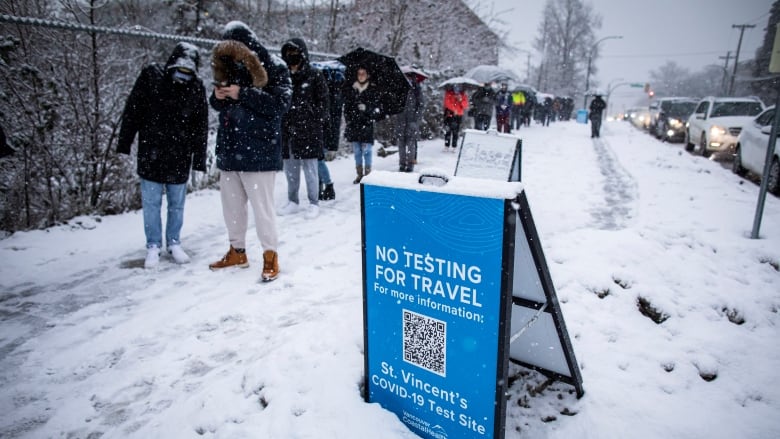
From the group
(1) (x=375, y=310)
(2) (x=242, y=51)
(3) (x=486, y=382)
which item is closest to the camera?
(3) (x=486, y=382)

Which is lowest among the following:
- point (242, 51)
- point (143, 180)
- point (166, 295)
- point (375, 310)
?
point (166, 295)

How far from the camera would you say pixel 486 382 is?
181cm

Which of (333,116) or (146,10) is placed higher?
(146,10)

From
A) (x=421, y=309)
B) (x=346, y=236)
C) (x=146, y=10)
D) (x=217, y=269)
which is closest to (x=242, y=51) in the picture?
(x=217, y=269)

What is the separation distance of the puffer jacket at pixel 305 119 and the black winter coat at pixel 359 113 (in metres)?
1.60

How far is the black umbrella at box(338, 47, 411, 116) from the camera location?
799cm

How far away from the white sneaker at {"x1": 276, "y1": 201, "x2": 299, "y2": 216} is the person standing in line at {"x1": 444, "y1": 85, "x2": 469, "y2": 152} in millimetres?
7336

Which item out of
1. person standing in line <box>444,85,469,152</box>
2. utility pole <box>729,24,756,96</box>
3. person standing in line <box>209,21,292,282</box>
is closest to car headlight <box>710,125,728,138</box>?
person standing in line <box>444,85,469,152</box>

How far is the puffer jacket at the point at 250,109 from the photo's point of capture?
12.2 feet

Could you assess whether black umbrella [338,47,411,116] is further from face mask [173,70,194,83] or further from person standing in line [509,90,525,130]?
person standing in line [509,90,525,130]

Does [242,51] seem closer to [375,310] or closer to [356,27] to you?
[375,310]

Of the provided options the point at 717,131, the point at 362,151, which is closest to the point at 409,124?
the point at 362,151

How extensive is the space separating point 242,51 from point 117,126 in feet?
10.5

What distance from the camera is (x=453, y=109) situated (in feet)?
40.0
